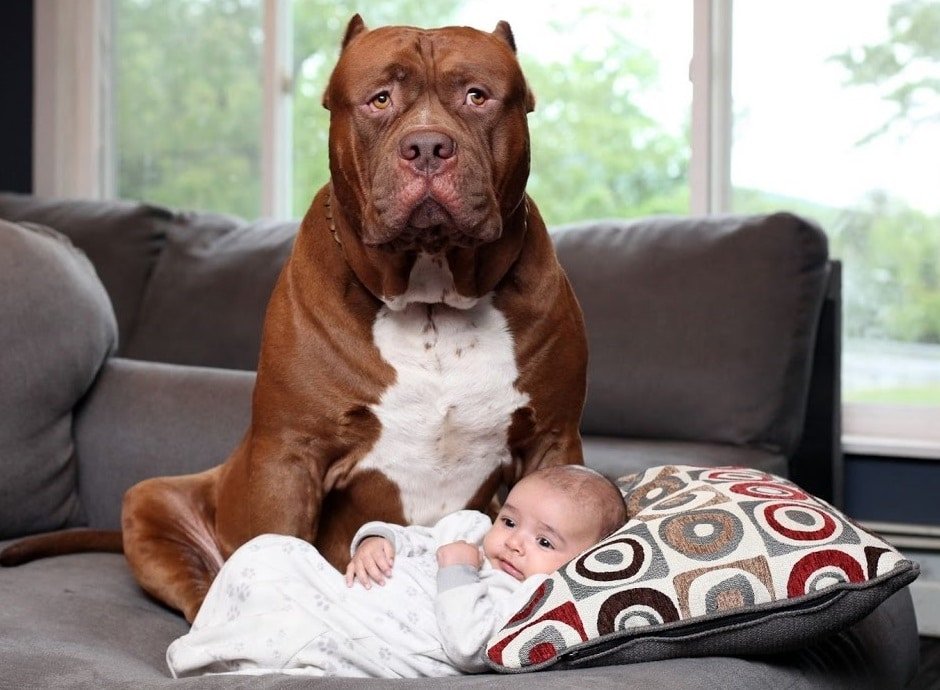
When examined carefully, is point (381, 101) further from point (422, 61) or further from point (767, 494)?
point (767, 494)

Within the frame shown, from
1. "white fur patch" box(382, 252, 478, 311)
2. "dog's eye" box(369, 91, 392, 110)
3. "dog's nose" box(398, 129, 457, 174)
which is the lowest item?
"white fur patch" box(382, 252, 478, 311)

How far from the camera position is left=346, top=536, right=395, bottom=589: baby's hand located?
1541 mm

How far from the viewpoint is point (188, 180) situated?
161 inches

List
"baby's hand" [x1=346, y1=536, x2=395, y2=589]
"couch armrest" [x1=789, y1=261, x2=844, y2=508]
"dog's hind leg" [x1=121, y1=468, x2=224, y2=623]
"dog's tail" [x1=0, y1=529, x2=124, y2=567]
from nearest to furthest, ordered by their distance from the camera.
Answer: "baby's hand" [x1=346, y1=536, x2=395, y2=589]
"dog's hind leg" [x1=121, y1=468, x2=224, y2=623]
"dog's tail" [x1=0, y1=529, x2=124, y2=567]
"couch armrest" [x1=789, y1=261, x2=844, y2=508]

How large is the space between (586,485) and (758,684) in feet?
1.18

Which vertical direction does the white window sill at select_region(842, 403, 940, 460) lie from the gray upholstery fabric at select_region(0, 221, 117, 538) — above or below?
below

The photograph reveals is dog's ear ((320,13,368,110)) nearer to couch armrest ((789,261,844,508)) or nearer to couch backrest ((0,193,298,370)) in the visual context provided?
couch backrest ((0,193,298,370))

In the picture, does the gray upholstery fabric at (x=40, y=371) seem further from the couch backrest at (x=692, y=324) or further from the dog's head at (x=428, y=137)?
the dog's head at (x=428, y=137)

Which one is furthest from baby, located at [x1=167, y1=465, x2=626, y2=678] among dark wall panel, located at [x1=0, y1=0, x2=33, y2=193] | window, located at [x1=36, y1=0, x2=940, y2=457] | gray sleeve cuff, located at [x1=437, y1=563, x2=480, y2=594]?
dark wall panel, located at [x1=0, y1=0, x2=33, y2=193]

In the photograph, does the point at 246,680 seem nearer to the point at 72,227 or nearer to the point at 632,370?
the point at 632,370

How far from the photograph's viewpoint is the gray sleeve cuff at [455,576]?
4.86ft

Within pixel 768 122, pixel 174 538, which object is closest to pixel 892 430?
pixel 768 122

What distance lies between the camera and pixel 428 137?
1469 millimetres

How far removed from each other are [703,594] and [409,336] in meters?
0.56
